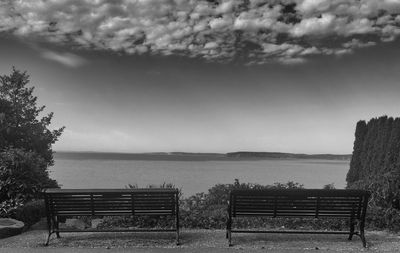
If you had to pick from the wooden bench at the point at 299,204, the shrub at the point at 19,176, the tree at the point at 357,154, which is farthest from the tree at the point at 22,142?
the tree at the point at 357,154

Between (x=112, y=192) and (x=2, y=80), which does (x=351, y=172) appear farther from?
(x=112, y=192)

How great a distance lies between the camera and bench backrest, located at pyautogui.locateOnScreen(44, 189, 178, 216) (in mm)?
7602

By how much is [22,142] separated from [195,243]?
9.47 meters

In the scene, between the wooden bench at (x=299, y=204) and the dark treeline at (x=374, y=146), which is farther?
the dark treeline at (x=374, y=146)

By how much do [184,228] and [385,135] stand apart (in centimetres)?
2902

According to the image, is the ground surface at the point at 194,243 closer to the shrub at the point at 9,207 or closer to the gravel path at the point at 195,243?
the gravel path at the point at 195,243

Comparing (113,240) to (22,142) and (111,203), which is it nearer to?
(111,203)

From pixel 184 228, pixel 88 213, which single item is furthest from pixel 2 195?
pixel 184 228

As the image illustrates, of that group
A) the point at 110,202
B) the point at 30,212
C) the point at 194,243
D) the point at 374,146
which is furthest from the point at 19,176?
the point at 374,146

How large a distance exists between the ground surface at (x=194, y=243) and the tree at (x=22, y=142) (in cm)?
227

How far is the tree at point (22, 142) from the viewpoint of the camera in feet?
34.0

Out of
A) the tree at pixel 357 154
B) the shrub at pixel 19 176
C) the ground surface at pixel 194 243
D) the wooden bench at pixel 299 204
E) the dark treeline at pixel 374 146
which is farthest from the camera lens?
the tree at pixel 357 154

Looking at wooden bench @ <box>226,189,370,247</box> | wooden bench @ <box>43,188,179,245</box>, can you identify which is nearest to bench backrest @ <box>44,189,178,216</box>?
wooden bench @ <box>43,188,179,245</box>

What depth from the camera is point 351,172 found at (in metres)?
36.2
